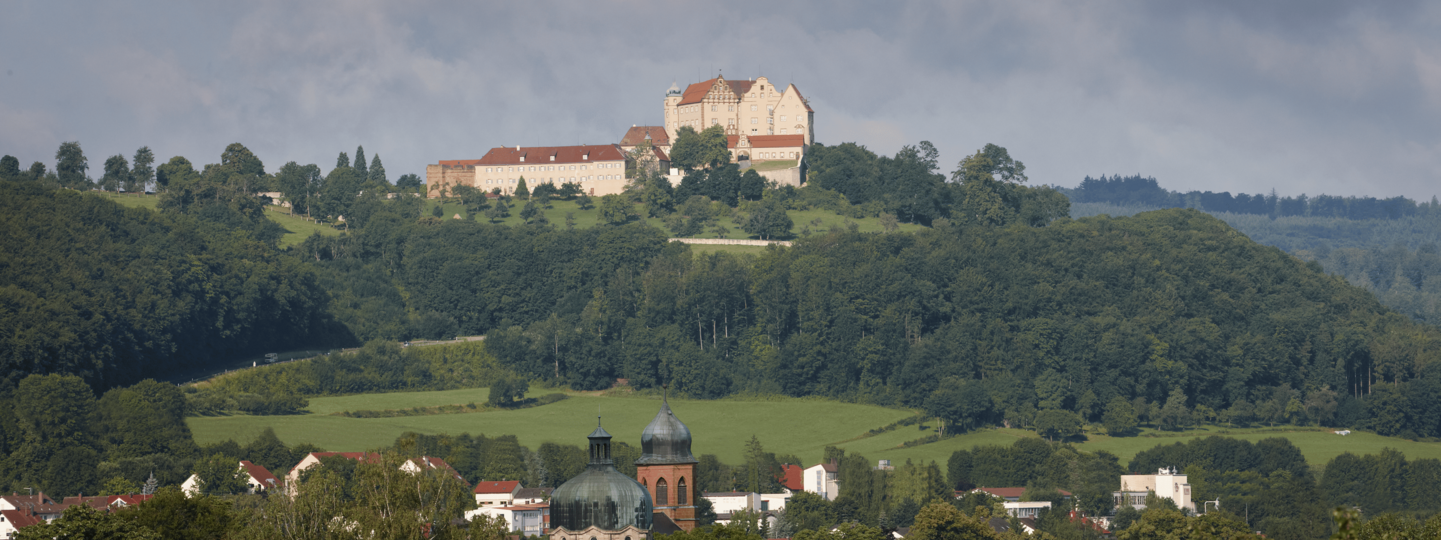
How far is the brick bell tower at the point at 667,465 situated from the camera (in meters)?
66.8

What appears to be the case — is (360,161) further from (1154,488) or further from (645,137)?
(1154,488)

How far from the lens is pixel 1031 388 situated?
122250 mm

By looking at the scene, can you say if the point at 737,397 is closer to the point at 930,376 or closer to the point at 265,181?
the point at 930,376

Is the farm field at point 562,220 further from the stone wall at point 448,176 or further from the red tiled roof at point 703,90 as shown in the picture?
the red tiled roof at point 703,90

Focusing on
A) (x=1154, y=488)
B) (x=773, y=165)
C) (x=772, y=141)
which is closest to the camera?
(x=1154, y=488)

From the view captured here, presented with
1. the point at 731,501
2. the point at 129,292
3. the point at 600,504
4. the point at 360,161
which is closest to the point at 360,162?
the point at 360,161

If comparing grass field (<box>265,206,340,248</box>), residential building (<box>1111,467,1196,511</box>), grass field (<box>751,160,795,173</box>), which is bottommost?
residential building (<box>1111,467,1196,511</box>)

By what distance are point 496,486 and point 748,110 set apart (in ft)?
291

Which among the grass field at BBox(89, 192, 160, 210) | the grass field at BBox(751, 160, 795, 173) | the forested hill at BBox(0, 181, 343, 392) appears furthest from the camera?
the grass field at BBox(751, 160, 795, 173)

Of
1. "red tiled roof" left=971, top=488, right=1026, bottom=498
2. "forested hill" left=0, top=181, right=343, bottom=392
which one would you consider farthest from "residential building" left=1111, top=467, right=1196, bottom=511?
"forested hill" left=0, top=181, right=343, bottom=392

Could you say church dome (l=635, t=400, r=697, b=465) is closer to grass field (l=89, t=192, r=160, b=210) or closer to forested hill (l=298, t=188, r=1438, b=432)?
forested hill (l=298, t=188, r=1438, b=432)

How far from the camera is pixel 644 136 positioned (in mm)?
180125

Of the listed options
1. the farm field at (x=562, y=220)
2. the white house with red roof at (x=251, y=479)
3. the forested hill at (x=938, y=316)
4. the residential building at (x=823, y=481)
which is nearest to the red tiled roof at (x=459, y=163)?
the farm field at (x=562, y=220)

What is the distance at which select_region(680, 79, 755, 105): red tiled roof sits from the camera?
178125mm
